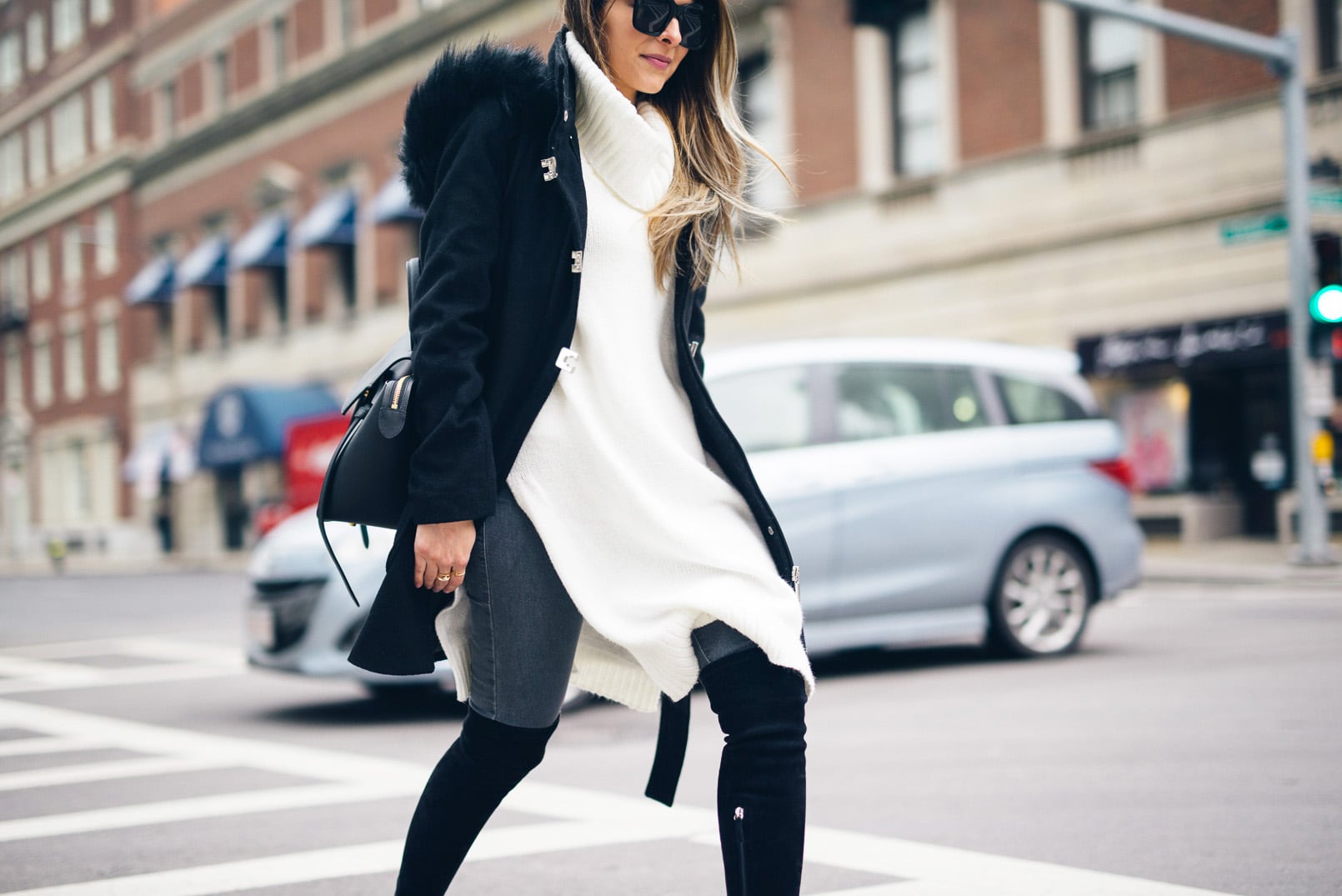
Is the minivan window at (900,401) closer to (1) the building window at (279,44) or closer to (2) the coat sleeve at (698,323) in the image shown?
(2) the coat sleeve at (698,323)

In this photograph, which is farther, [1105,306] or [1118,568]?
[1105,306]

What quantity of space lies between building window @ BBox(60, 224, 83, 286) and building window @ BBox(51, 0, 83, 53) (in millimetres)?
5911

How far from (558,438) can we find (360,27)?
32.3 m

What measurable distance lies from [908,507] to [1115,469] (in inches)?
62.7

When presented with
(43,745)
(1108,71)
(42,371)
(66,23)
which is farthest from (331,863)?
(42,371)

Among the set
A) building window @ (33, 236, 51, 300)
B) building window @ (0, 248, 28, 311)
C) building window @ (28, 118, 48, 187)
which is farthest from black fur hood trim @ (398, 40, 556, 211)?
building window @ (0, 248, 28, 311)

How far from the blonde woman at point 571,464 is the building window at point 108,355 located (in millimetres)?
44525

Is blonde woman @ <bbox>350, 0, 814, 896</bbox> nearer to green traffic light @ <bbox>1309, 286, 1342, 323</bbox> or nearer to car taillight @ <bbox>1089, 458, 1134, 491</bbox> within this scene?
car taillight @ <bbox>1089, 458, 1134, 491</bbox>

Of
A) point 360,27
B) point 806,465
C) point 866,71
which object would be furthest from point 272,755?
point 360,27

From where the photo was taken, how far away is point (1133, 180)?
18.4m

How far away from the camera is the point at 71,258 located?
156ft

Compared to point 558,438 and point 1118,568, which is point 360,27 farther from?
point 558,438

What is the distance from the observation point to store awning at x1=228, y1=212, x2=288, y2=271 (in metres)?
34.6

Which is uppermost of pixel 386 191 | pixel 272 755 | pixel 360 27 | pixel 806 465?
pixel 360 27
